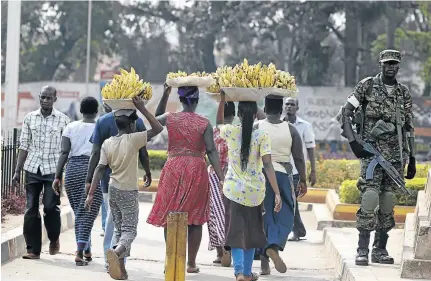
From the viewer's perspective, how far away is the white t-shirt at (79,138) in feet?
36.3

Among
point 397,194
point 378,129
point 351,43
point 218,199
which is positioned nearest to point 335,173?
point 397,194

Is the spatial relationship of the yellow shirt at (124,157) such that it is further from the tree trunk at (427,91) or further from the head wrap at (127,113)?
the tree trunk at (427,91)

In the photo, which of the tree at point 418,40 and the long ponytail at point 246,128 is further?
the tree at point 418,40

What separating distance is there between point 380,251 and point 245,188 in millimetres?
1821

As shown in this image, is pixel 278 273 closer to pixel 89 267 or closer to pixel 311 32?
pixel 89 267

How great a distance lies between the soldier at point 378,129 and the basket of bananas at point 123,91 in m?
1.89

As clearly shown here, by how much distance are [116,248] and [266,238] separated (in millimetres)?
1315


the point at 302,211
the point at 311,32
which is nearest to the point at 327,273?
the point at 302,211

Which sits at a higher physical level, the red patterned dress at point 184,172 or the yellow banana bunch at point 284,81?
the yellow banana bunch at point 284,81

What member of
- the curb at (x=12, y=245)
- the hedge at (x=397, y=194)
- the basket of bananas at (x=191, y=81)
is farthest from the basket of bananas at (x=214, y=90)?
the hedge at (x=397, y=194)

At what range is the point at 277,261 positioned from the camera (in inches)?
396

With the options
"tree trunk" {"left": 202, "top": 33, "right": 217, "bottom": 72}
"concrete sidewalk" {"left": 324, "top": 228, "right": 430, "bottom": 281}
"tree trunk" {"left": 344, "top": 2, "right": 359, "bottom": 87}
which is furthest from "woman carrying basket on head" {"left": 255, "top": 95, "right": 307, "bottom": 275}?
"tree trunk" {"left": 202, "top": 33, "right": 217, "bottom": 72}

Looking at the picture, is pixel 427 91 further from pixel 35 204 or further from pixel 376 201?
pixel 376 201

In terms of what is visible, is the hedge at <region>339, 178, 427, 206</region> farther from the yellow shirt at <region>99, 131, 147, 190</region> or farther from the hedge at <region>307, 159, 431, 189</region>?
the yellow shirt at <region>99, 131, 147, 190</region>
